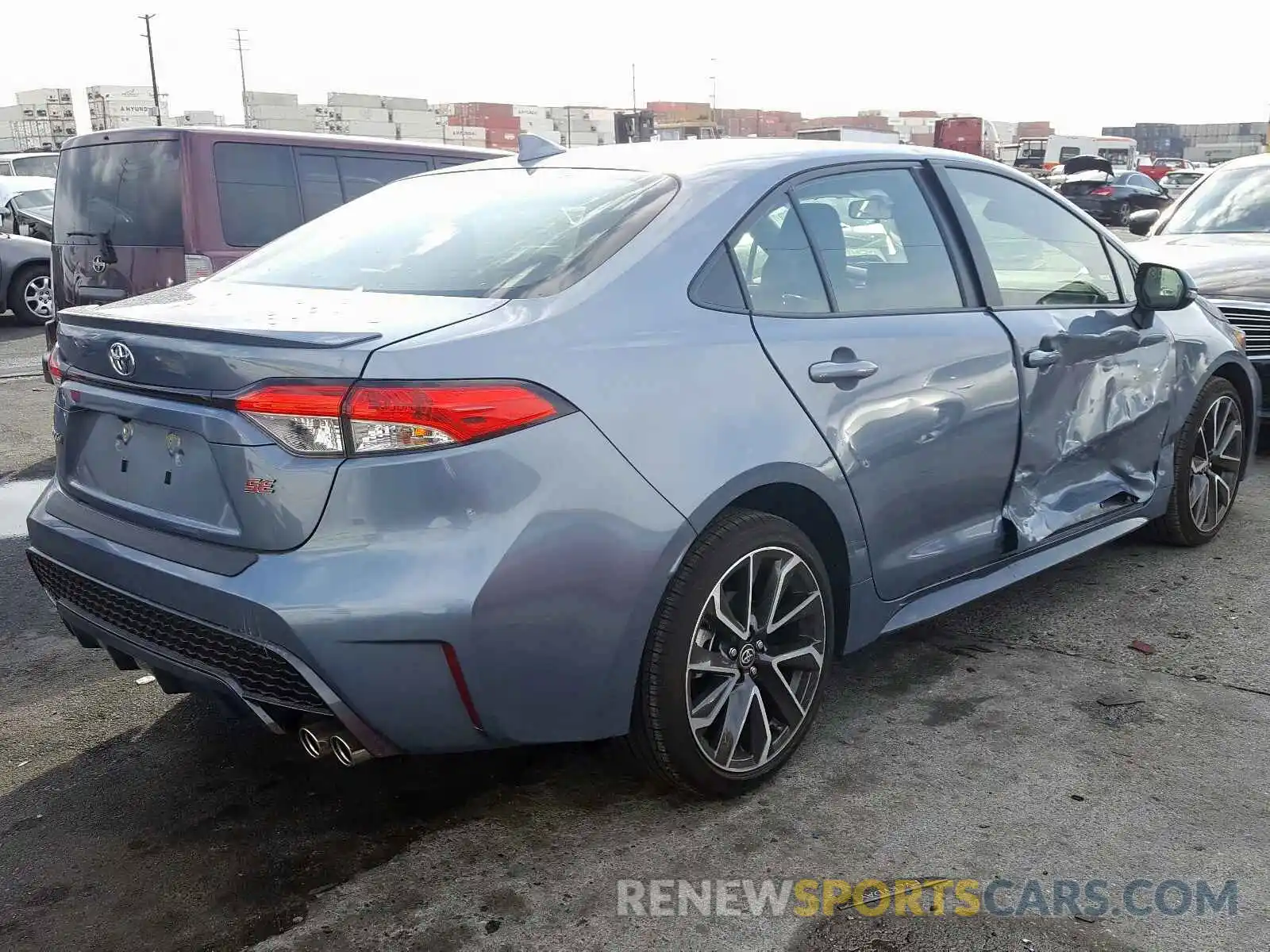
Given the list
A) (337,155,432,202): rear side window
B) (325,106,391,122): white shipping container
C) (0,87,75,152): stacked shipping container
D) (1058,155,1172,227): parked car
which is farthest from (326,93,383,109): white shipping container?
(337,155,432,202): rear side window

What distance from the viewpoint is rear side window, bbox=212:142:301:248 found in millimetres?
6906

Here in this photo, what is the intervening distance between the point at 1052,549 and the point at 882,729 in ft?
3.56

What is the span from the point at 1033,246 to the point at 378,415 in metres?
2.49

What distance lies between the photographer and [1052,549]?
13.2ft

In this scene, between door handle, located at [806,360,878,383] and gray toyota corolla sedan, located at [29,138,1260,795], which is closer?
Answer: gray toyota corolla sedan, located at [29,138,1260,795]

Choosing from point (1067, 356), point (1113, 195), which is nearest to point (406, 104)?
point (1113, 195)

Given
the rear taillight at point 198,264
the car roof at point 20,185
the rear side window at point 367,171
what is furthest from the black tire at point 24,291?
the rear taillight at point 198,264

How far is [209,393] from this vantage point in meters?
2.47

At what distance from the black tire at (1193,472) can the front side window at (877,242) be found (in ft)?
5.50

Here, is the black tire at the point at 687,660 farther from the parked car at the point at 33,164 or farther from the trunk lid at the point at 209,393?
the parked car at the point at 33,164

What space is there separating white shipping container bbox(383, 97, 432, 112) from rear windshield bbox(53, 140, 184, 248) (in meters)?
90.1

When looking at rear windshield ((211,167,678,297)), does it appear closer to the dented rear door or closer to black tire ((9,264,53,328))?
the dented rear door

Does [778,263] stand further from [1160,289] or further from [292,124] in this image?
[292,124]

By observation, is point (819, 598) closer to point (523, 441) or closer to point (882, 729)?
point (882, 729)
